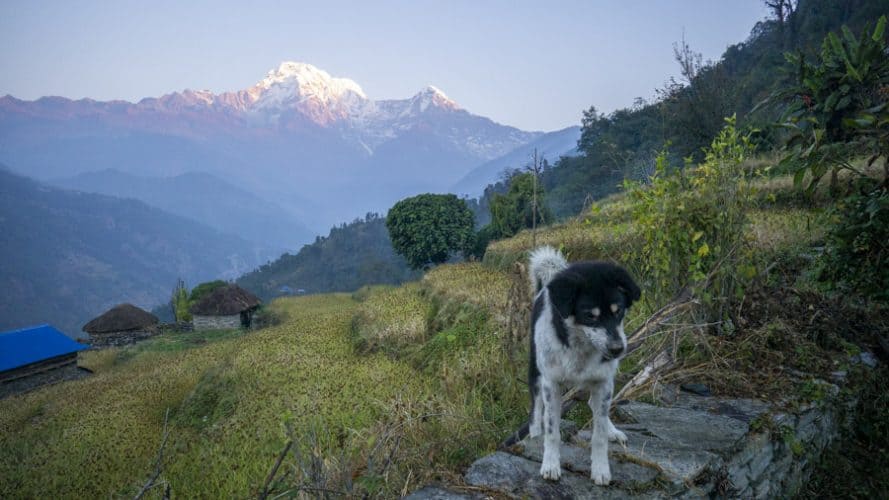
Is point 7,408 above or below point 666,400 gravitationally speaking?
below

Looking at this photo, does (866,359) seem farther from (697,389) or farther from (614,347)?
(614,347)

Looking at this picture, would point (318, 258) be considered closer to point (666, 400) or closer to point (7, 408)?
point (7, 408)

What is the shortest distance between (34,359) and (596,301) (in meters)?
35.6

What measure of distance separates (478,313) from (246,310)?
33.0 m

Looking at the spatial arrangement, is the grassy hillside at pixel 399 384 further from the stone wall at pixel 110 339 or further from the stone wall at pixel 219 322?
the stone wall at pixel 110 339

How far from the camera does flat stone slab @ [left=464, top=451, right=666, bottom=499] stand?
248 centimetres

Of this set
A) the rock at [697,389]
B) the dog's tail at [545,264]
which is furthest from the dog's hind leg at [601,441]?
the rock at [697,389]

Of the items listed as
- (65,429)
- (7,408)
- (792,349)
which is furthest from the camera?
(7,408)

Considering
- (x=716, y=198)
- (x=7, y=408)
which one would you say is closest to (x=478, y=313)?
(x=716, y=198)

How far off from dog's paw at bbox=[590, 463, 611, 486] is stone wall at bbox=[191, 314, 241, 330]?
1574 inches

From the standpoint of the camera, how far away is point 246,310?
39.0 m

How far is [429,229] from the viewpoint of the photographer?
37.3m

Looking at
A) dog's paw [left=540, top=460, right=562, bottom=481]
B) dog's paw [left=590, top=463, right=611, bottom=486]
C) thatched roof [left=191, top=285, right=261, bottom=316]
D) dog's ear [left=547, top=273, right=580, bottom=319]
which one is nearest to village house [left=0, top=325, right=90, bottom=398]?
thatched roof [left=191, top=285, right=261, bottom=316]

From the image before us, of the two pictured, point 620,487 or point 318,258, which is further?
point 318,258
